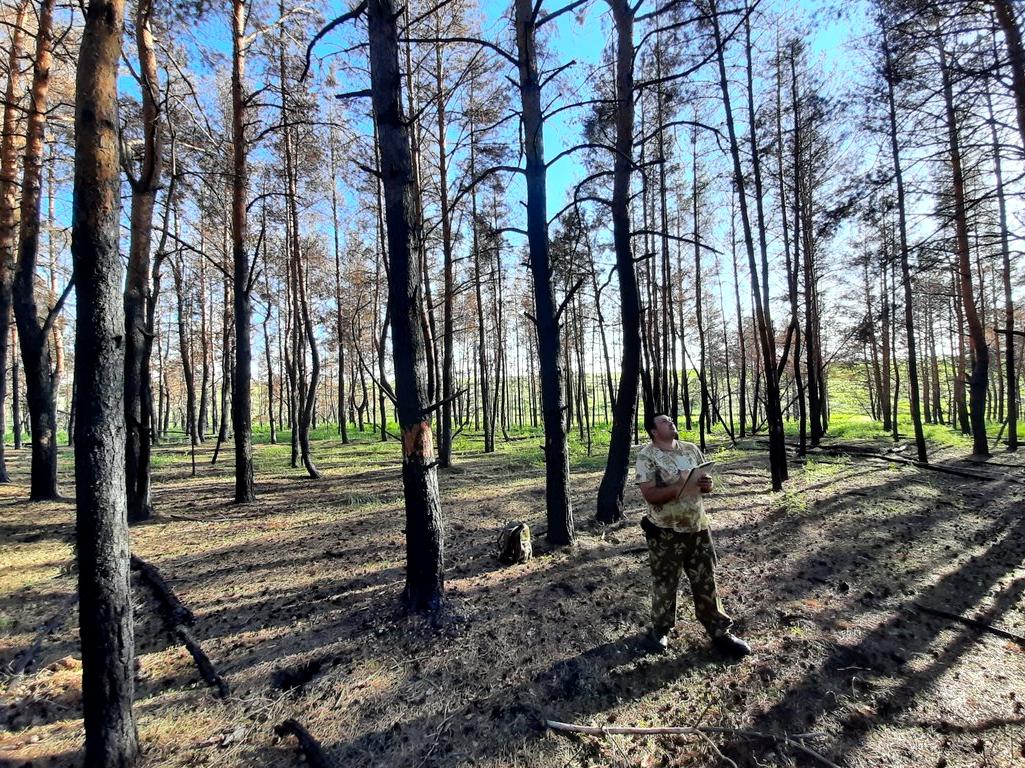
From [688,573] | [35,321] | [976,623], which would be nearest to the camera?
[688,573]

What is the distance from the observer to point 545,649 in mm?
3504

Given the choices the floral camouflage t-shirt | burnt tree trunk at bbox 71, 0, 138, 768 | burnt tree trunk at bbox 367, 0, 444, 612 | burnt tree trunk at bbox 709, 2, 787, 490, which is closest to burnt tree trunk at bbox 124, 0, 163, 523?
burnt tree trunk at bbox 367, 0, 444, 612

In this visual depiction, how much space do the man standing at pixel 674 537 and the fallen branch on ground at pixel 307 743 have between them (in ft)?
7.66

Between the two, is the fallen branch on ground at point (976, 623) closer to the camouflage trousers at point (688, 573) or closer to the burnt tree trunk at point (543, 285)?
the camouflage trousers at point (688, 573)

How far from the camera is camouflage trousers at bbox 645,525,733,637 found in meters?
3.42

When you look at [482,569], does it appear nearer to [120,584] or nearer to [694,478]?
[694,478]

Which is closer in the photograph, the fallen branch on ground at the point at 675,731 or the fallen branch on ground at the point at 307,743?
the fallen branch on ground at the point at 307,743

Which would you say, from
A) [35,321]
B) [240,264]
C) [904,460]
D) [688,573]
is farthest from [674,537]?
[35,321]

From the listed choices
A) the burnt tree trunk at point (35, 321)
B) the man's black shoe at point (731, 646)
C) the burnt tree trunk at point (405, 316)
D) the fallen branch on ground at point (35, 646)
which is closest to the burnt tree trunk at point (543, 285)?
the burnt tree trunk at point (405, 316)

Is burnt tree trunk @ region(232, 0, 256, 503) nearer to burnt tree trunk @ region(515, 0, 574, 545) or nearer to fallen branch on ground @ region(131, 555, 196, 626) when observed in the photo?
fallen branch on ground @ region(131, 555, 196, 626)

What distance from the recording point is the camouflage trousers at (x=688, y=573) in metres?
3.42

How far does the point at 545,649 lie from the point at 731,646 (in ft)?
4.50

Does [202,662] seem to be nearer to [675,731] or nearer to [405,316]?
[405,316]

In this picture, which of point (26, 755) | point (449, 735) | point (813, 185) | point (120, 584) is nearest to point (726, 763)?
point (449, 735)
